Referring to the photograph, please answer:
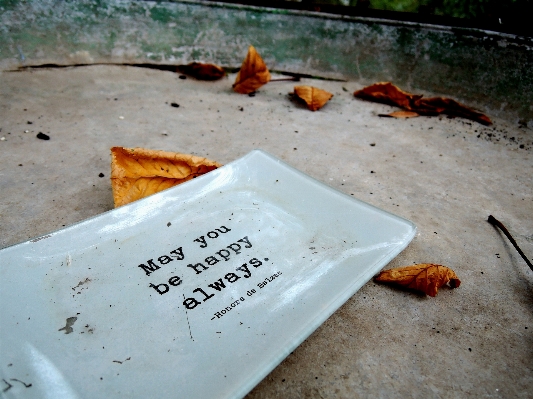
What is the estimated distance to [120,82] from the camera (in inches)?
79.8

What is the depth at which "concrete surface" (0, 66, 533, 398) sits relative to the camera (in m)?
0.78

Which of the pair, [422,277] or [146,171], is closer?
[422,277]

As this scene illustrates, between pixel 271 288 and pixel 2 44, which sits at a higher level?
pixel 2 44

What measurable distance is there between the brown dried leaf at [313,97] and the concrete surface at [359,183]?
51 mm

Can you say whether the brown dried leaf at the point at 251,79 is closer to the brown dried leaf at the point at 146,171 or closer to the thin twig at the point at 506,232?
→ the brown dried leaf at the point at 146,171

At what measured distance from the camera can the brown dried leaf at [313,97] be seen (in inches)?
77.2

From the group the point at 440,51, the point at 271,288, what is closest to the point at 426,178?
the point at 271,288

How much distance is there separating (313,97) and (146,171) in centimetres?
105

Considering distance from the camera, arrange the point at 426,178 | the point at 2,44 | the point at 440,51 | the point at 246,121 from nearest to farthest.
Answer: the point at 426,178, the point at 246,121, the point at 2,44, the point at 440,51

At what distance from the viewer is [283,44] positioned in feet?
7.75

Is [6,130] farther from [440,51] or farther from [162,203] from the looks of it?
[440,51]

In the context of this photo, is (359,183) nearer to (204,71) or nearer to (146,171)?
(146,171)

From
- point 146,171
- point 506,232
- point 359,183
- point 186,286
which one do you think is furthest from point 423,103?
point 186,286

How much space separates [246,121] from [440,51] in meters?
1.12
